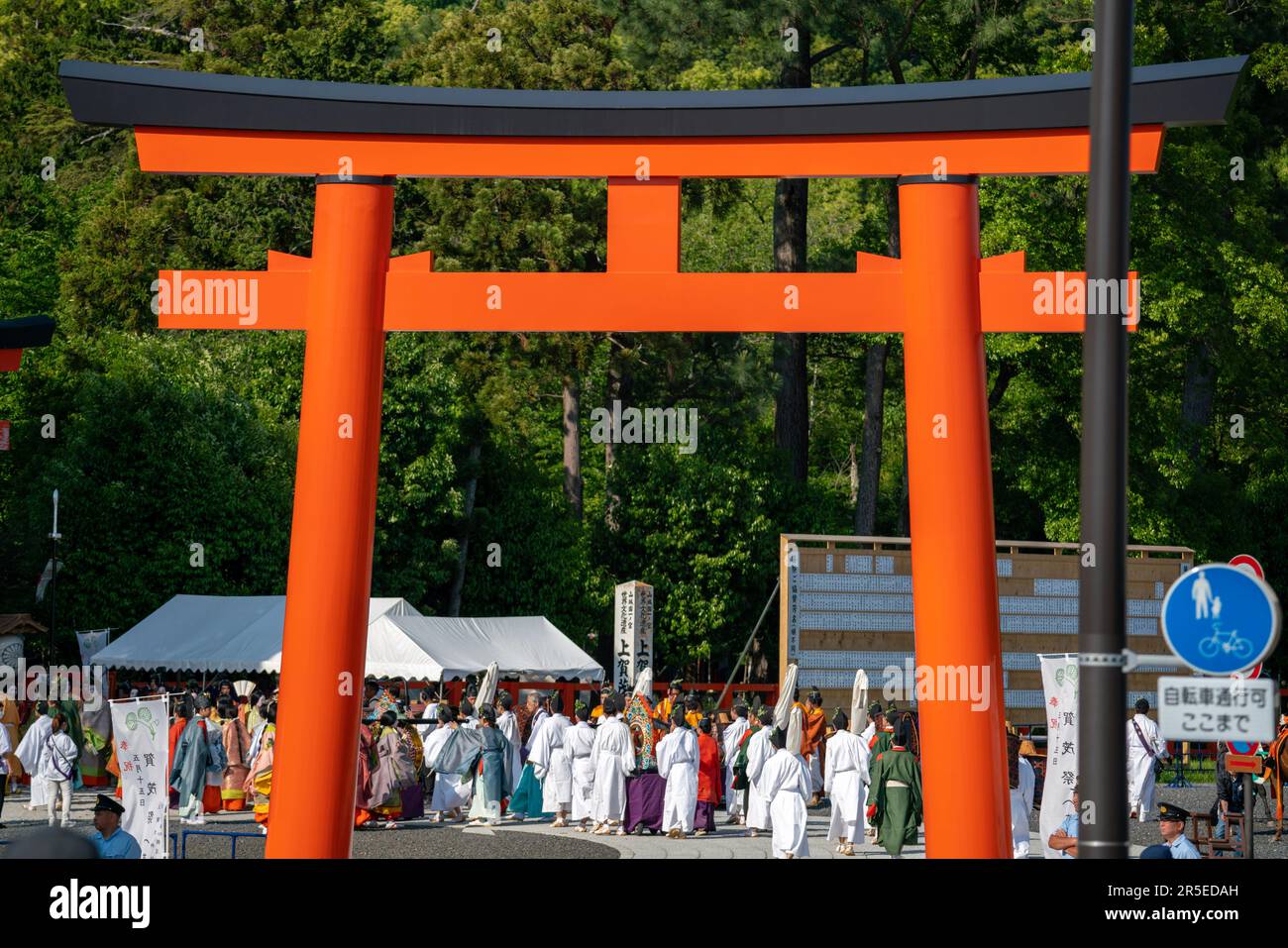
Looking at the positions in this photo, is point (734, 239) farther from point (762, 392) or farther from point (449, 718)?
point (449, 718)

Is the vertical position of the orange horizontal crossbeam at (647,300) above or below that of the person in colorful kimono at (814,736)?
above

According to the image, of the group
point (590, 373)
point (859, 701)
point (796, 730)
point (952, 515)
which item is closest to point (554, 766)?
point (796, 730)

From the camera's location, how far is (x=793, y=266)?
32.8 meters

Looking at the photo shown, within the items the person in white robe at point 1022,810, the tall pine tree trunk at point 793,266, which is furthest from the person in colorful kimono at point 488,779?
the tall pine tree trunk at point 793,266

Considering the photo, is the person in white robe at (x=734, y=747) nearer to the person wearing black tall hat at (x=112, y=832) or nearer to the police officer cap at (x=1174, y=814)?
the police officer cap at (x=1174, y=814)

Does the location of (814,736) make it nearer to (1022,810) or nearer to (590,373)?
(1022,810)

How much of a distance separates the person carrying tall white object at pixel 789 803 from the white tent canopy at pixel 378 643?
871 cm

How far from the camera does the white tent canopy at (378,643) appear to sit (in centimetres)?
2472

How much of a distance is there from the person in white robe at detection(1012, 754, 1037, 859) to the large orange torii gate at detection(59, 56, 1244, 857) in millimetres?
5891

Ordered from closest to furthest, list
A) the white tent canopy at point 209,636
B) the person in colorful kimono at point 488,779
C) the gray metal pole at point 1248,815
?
the gray metal pole at point 1248,815 → the person in colorful kimono at point 488,779 → the white tent canopy at point 209,636

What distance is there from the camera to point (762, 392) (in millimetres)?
34219

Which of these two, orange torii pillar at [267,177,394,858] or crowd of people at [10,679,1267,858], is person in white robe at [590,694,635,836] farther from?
orange torii pillar at [267,177,394,858]

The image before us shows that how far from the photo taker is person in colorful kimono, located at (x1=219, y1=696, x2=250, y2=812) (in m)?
20.9
